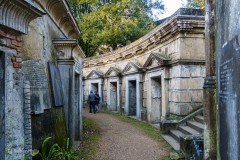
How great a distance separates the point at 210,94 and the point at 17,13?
11.7 feet

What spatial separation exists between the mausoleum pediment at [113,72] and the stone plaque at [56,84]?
907 cm

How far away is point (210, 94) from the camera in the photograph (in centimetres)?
473

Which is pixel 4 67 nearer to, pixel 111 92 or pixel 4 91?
pixel 4 91

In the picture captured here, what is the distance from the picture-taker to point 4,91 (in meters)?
2.94

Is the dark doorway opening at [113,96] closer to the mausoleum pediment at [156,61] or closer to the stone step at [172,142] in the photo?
the mausoleum pediment at [156,61]

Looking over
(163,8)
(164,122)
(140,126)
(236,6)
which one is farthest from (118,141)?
(163,8)

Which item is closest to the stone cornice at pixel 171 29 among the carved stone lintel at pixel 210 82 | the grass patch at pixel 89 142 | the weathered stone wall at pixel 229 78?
the carved stone lintel at pixel 210 82

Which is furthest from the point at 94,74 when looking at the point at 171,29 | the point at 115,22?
the point at 171,29

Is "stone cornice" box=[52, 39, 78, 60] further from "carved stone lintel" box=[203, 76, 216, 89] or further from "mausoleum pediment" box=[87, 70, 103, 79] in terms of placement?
"mausoleum pediment" box=[87, 70, 103, 79]

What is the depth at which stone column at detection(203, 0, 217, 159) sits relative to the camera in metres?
4.62

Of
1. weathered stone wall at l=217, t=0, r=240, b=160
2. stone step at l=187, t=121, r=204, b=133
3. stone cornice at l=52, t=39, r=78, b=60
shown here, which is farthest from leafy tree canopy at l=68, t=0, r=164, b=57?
weathered stone wall at l=217, t=0, r=240, b=160

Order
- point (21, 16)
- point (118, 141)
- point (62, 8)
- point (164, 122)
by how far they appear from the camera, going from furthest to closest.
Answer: point (164, 122) → point (118, 141) → point (62, 8) → point (21, 16)

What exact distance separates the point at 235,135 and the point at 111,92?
14.4 metres

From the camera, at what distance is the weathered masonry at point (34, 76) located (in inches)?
117
